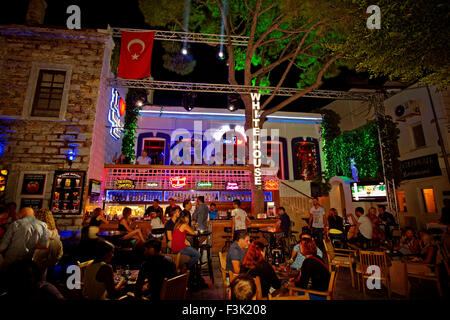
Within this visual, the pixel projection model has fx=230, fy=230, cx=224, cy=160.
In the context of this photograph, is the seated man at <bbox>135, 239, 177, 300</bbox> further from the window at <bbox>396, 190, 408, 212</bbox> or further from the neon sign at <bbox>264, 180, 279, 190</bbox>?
the window at <bbox>396, 190, 408, 212</bbox>

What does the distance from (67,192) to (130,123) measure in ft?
22.2

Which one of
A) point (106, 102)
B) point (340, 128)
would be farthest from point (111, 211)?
point (340, 128)

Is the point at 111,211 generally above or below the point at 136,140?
below

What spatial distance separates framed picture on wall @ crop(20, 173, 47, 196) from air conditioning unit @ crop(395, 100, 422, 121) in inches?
646

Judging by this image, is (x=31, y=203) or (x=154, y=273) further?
(x=31, y=203)

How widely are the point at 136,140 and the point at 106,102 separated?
567 cm

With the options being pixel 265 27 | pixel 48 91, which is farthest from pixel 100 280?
pixel 265 27

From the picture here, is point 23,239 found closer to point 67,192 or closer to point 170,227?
point 170,227

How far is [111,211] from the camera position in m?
10.6

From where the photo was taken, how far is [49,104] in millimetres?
8734

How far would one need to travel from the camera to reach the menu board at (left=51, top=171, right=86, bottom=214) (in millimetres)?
8039
